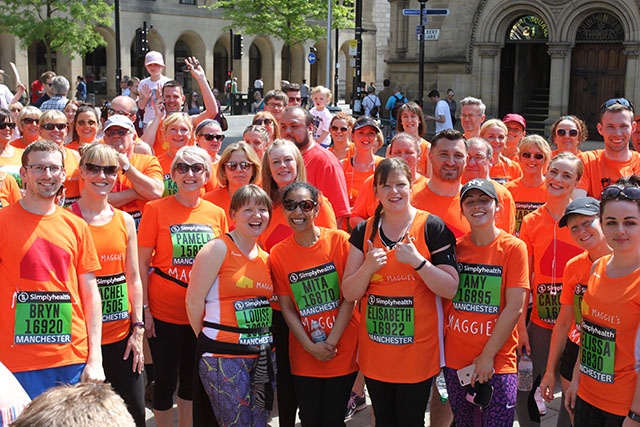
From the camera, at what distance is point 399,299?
4.48 m

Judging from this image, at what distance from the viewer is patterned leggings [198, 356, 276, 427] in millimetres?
4410

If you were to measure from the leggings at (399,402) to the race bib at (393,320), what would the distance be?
269 millimetres

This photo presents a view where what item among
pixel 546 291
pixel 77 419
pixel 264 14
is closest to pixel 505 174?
pixel 546 291

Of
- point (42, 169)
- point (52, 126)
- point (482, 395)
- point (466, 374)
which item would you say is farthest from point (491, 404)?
point (52, 126)

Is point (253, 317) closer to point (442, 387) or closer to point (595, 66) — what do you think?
point (442, 387)

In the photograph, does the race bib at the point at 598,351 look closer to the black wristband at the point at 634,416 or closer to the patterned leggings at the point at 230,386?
the black wristband at the point at 634,416

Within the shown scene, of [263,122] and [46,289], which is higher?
[263,122]

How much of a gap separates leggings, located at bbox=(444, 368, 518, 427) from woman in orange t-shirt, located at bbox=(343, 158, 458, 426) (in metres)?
0.17

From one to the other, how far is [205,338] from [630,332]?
231cm

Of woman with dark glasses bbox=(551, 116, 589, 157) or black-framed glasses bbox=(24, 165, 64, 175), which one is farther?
woman with dark glasses bbox=(551, 116, 589, 157)

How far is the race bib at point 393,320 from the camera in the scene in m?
4.48

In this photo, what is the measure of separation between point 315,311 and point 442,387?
0.90 meters

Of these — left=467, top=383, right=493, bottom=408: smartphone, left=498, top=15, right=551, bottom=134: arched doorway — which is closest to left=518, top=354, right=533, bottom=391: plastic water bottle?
left=467, top=383, right=493, bottom=408: smartphone

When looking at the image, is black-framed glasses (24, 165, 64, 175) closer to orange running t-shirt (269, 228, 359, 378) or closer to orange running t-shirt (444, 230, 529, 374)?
orange running t-shirt (269, 228, 359, 378)
